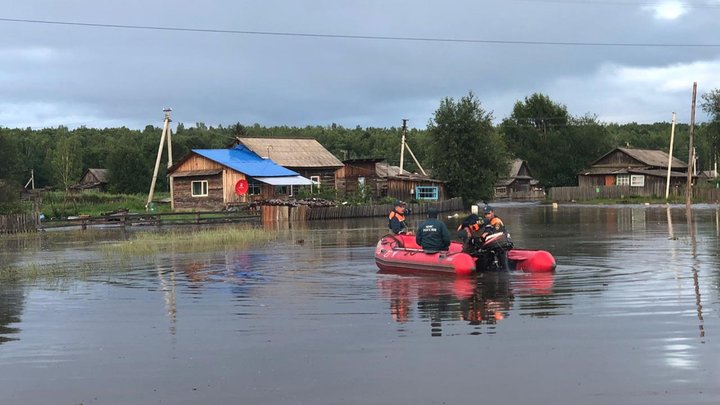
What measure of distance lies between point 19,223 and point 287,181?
23451mm

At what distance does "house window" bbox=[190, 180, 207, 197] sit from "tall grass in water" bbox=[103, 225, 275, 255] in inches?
964

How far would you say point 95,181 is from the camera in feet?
323

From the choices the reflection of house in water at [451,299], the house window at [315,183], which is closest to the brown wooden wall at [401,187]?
the house window at [315,183]

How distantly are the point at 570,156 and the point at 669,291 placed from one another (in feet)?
285

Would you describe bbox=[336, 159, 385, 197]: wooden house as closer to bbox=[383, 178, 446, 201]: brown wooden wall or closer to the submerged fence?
bbox=[383, 178, 446, 201]: brown wooden wall

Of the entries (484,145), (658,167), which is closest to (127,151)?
(484,145)

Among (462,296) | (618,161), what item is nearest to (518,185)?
(618,161)

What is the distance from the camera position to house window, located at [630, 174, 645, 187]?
86062mm

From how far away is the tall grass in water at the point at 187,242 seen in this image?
1115 inches

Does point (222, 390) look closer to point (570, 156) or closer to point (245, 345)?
point (245, 345)

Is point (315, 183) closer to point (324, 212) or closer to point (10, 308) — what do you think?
point (324, 212)

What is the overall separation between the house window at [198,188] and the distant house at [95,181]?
3857 centimetres

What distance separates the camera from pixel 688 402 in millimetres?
7543

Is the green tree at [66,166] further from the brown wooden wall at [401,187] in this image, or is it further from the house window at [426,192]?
the house window at [426,192]
